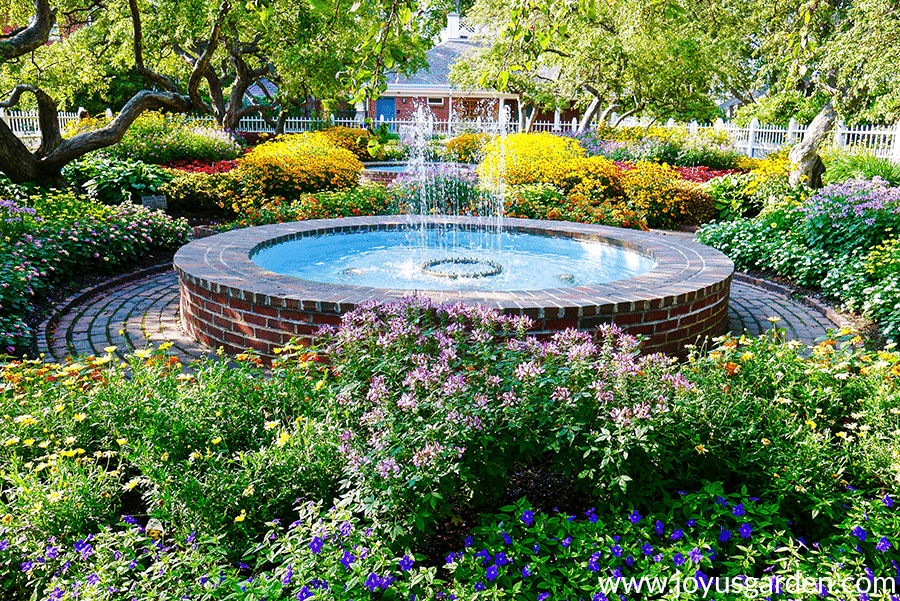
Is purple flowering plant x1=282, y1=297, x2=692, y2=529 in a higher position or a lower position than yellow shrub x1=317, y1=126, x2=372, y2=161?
lower

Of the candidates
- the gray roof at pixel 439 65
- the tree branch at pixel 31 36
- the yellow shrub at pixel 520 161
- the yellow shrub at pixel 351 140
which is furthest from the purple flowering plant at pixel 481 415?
the gray roof at pixel 439 65

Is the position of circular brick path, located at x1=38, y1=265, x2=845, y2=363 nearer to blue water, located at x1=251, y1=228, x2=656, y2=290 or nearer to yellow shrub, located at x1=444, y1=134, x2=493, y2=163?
blue water, located at x1=251, y1=228, x2=656, y2=290

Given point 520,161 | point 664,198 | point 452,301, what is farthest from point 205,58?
point 452,301

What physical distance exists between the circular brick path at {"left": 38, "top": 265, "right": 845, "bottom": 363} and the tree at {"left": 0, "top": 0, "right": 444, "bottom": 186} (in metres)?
3.57

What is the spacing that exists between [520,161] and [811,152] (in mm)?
Answer: 5383

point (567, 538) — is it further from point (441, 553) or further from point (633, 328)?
point (633, 328)

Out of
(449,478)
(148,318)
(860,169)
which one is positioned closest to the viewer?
(449,478)

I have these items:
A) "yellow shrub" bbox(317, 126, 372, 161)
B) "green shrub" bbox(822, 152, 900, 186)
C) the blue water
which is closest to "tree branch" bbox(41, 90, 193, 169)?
the blue water

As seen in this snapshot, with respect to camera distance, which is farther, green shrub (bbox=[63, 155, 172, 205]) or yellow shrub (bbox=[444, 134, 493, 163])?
yellow shrub (bbox=[444, 134, 493, 163])

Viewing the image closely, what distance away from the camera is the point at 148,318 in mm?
5664

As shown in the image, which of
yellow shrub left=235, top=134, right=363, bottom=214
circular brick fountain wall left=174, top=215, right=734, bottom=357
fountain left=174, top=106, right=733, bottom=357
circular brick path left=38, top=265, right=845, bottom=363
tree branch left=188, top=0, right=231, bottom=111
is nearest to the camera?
circular brick fountain wall left=174, top=215, right=734, bottom=357

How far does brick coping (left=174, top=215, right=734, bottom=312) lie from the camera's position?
173 inches

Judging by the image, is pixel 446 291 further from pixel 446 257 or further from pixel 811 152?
pixel 811 152

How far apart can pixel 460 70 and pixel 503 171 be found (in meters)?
17.7
